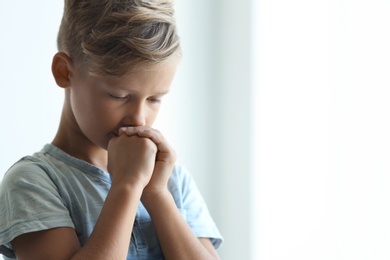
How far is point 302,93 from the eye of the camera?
1.53 m

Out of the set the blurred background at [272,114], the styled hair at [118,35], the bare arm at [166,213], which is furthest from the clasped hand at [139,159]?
the blurred background at [272,114]

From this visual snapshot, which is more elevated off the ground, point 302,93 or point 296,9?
point 296,9

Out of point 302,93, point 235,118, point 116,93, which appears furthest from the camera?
point 235,118

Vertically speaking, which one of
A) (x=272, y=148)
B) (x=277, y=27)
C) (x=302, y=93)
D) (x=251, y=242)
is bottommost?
(x=251, y=242)

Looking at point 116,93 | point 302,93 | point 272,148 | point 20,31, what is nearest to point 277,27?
point 302,93

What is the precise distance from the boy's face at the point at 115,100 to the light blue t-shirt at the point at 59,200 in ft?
0.20

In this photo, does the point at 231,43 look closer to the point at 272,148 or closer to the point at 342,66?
the point at 272,148

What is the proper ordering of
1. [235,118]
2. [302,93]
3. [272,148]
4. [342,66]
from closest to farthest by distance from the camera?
[342,66] < [302,93] < [272,148] < [235,118]

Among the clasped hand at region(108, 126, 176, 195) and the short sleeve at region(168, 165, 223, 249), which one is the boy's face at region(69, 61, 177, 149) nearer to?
the clasped hand at region(108, 126, 176, 195)

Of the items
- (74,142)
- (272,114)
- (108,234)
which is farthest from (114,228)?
(272,114)

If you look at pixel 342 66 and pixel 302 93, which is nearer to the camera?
pixel 342 66

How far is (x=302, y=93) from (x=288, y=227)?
32 centimetres

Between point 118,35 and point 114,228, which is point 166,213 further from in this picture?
point 118,35

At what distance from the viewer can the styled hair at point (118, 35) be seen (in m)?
0.98
